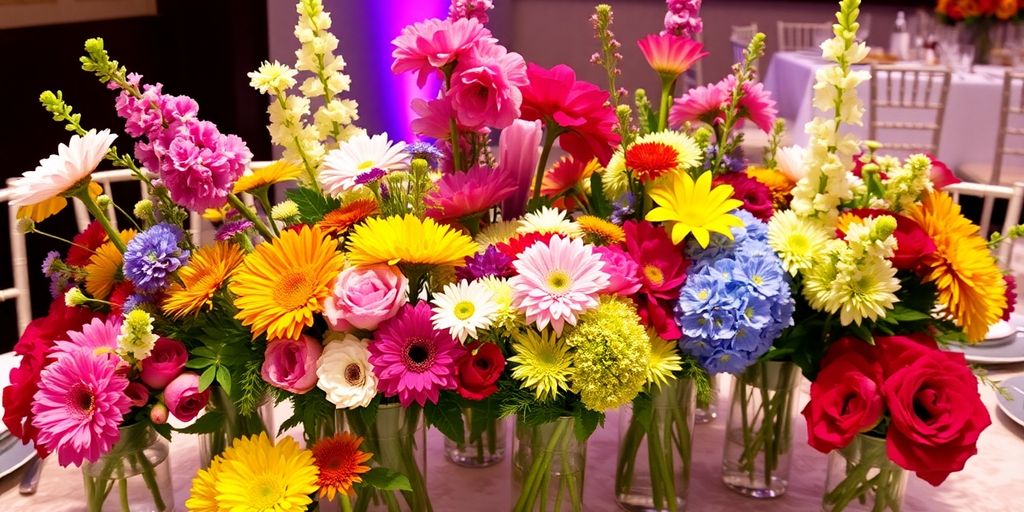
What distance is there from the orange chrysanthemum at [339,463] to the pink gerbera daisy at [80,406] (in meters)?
0.16

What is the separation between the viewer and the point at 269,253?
0.72 m

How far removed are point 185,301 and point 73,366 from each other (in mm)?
96

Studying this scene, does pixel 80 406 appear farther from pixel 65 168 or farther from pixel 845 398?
pixel 845 398

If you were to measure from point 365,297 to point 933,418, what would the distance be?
1.53ft

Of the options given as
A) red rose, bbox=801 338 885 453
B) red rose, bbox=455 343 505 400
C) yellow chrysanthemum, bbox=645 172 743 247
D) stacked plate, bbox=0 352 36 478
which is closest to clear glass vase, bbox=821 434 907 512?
red rose, bbox=801 338 885 453

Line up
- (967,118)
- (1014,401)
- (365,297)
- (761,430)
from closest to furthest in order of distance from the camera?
(365,297), (761,430), (1014,401), (967,118)

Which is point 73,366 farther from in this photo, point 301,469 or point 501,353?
point 501,353

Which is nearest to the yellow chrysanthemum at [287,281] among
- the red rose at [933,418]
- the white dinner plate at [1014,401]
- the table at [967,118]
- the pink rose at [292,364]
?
the pink rose at [292,364]

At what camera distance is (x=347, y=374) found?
708 mm

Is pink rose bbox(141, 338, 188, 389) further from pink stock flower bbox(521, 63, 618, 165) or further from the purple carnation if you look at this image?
pink stock flower bbox(521, 63, 618, 165)

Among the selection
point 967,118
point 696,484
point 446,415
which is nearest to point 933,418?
point 696,484

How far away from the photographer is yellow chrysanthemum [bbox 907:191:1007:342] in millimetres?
801

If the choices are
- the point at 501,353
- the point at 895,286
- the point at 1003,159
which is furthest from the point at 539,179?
the point at 1003,159

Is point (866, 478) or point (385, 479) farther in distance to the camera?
point (866, 478)
